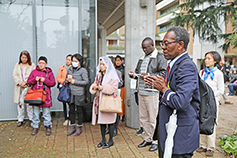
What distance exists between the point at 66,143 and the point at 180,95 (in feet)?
12.4

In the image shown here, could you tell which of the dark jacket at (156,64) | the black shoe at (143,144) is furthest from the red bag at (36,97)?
the dark jacket at (156,64)

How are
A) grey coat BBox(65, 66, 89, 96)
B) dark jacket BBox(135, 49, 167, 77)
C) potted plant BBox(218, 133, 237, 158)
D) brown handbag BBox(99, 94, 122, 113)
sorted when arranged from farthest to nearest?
grey coat BBox(65, 66, 89, 96)
dark jacket BBox(135, 49, 167, 77)
brown handbag BBox(99, 94, 122, 113)
potted plant BBox(218, 133, 237, 158)

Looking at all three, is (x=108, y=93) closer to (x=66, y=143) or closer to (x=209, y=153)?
(x=66, y=143)

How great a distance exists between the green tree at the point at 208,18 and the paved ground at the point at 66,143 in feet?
29.9

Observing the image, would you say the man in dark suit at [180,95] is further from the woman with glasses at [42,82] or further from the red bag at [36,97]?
the woman with glasses at [42,82]

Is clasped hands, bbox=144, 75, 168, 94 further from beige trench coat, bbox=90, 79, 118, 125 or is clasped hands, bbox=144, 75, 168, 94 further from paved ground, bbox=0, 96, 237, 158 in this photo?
paved ground, bbox=0, 96, 237, 158

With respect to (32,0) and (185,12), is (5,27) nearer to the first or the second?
(32,0)

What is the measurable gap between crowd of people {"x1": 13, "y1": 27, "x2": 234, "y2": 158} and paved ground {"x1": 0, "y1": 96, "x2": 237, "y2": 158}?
19cm

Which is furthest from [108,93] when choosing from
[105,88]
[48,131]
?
[48,131]

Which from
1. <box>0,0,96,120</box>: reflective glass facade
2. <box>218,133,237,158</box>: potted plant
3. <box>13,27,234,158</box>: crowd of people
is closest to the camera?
<box>13,27,234,158</box>: crowd of people

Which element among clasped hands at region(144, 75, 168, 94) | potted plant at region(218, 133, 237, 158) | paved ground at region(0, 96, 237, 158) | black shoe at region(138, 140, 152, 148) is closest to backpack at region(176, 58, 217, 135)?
clasped hands at region(144, 75, 168, 94)

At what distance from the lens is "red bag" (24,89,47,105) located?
5.48 m

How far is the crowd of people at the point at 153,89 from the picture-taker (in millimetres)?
2336

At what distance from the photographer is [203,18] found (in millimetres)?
14344
